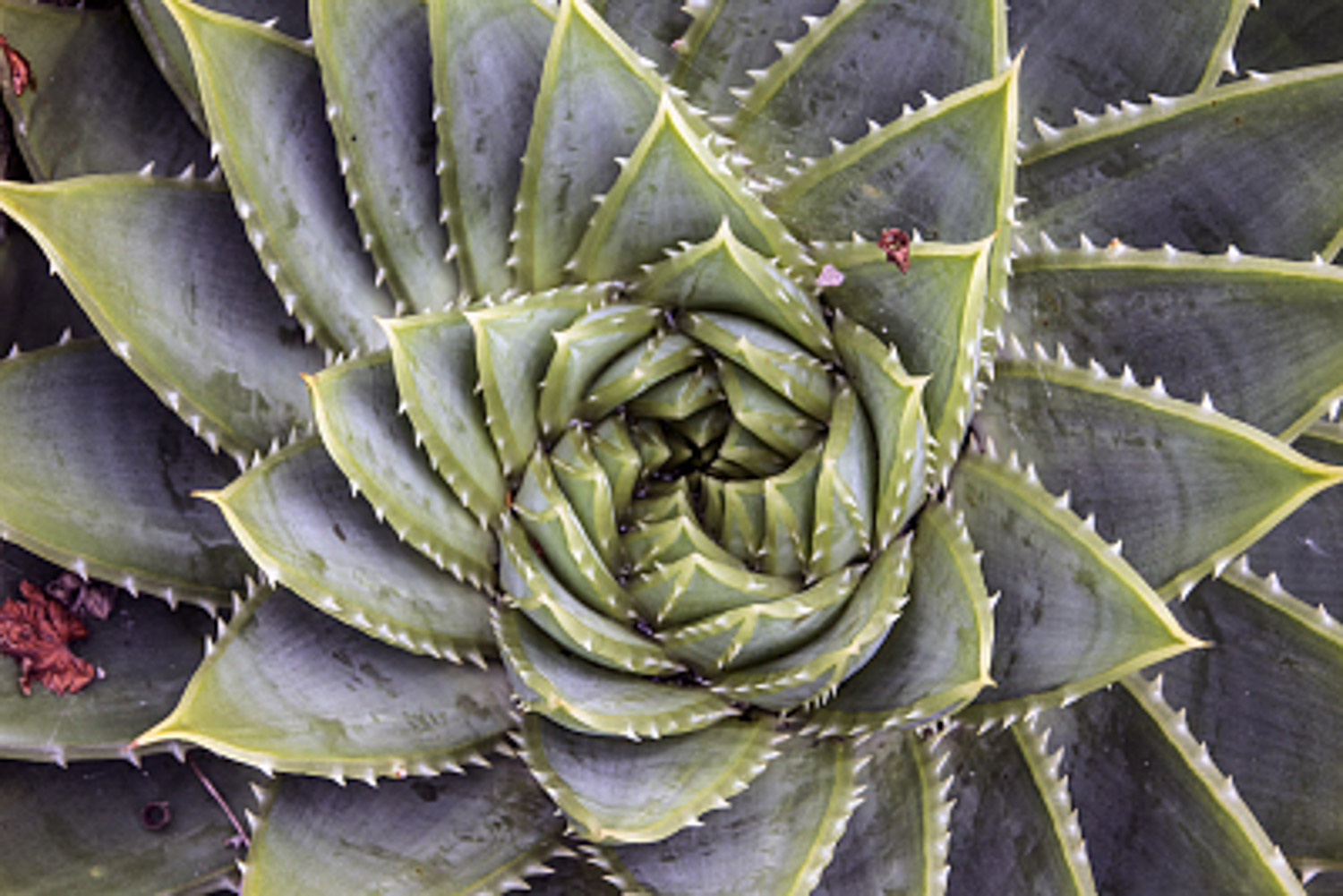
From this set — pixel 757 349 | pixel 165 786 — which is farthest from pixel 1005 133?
pixel 165 786

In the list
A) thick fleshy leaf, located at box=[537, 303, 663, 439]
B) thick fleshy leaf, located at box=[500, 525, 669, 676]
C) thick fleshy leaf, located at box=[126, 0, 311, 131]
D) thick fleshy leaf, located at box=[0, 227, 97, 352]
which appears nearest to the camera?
thick fleshy leaf, located at box=[500, 525, 669, 676]

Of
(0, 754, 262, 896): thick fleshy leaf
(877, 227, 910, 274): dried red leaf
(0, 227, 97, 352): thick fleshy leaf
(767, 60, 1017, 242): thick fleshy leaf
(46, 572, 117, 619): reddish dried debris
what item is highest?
(767, 60, 1017, 242): thick fleshy leaf

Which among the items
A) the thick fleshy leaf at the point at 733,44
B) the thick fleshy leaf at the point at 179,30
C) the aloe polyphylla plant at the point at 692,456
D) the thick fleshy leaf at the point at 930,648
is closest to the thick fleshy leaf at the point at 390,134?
the aloe polyphylla plant at the point at 692,456

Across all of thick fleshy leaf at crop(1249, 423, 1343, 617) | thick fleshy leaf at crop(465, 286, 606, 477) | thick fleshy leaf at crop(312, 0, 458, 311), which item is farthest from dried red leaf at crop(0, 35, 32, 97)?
thick fleshy leaf at crop(1249, 423, 1343, 617)

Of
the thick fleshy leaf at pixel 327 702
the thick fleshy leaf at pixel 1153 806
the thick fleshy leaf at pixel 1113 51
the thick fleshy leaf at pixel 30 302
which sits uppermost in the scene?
the thick fleshy leaf at pixel 1113 51

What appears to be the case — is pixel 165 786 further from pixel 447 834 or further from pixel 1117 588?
pixel 1117 588

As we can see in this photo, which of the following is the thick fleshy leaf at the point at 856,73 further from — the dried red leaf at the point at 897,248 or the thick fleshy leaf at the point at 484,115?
the thick fleshy leaf at the point at 484,115

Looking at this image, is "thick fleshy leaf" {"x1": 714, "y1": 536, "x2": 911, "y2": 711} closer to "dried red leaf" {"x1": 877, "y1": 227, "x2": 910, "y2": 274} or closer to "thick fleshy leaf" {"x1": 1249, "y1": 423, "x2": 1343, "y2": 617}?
"dried red leaf" {"x1": 877, "y1": 227, "x2": 910, "y2": 274}

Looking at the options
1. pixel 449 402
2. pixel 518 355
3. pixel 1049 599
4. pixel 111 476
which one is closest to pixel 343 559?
pixel 449 402
